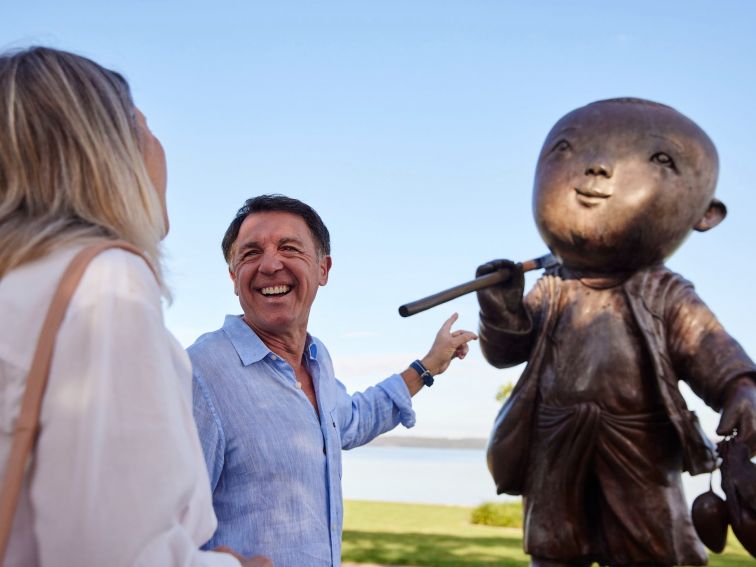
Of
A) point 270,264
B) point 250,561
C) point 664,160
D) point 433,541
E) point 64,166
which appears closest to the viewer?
point 64,166

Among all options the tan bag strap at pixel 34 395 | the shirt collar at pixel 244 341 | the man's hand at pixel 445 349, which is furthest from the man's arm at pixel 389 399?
the tan bag strap at pixel 34 395

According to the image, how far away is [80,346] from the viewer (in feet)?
3.58

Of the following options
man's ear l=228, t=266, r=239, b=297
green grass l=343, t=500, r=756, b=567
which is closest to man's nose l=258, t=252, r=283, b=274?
man's ear l=228, t=266, r=239, b=297

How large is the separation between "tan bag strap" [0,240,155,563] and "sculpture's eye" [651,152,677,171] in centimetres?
233

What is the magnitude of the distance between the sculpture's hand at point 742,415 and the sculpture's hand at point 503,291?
78 centimetres

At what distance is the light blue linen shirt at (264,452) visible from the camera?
8.20 ft

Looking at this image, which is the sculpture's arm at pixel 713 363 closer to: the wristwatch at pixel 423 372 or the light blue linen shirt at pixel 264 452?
the wristwatch at pixel 423 372

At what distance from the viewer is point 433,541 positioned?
30.4ft

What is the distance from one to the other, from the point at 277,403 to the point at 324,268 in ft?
2.41

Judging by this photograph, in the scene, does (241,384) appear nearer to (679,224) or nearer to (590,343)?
(590,343)

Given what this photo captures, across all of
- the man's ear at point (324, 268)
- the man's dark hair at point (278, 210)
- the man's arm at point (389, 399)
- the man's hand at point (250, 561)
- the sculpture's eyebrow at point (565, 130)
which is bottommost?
the man's arm at point (389, 399)

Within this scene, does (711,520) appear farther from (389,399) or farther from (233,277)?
(233,277)

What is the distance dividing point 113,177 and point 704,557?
2.45m

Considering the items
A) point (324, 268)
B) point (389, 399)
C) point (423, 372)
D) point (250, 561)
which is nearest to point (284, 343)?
point (324, 268)
